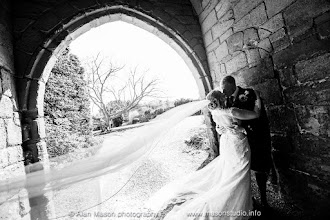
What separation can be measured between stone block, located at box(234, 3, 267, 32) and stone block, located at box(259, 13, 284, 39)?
2.6 inches

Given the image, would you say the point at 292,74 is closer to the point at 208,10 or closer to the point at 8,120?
the point at 208,10

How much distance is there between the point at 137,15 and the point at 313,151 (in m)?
3.00

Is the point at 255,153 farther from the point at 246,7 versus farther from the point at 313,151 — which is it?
the point at 246,7

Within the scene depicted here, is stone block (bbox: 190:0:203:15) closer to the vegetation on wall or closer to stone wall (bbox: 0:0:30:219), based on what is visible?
stone wall (bbox: 0:0:30:219)

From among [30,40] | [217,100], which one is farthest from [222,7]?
[30,40]

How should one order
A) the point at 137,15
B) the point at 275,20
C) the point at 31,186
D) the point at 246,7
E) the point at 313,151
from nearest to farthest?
1. the point at 31,186
2. the point at 313,151
3. the point at 275,20
4. the point at 246,7
5. the point at 137,15

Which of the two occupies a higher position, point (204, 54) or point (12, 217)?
point (204, 54)

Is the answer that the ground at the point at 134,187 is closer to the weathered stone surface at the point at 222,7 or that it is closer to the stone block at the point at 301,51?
the stone block at the point at 301,51

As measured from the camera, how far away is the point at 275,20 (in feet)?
5.99

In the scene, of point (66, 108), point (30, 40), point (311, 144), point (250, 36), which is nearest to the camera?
point (311, 144)

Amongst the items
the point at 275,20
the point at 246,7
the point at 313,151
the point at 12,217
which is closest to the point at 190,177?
the point at 313,151

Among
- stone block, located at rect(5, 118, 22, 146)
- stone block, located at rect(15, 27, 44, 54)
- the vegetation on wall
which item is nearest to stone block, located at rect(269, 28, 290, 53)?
stone block, located at rect(15, 27, 44, 54)

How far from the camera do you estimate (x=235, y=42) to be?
2434 mm

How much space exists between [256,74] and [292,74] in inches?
19.1
